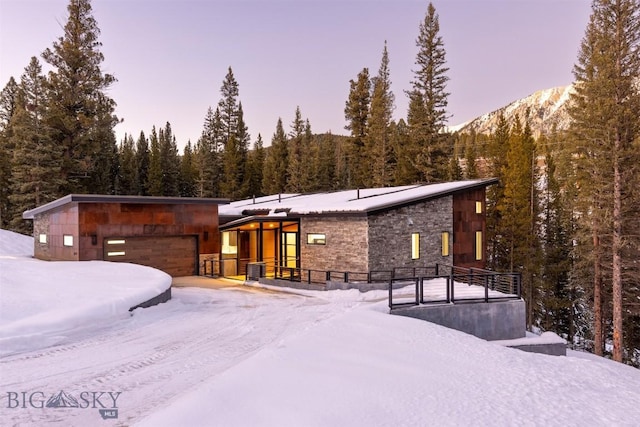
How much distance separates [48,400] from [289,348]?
3.45 metres

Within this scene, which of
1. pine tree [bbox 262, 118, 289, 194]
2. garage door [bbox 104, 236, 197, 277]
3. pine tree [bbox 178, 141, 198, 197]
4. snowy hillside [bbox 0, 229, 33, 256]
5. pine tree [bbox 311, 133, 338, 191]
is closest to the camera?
garage door [bbox 104, 236, 197, 277]

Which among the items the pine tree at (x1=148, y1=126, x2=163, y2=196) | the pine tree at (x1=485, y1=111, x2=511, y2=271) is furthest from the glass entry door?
the pine tree at (x1=148, y1=126, x2=163, y2=196)

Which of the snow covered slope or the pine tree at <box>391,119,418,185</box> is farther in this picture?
the pine tree at <box>391,119,418,185</box>

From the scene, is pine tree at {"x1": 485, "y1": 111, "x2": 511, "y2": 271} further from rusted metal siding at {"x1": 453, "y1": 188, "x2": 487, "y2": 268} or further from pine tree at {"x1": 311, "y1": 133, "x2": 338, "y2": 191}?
pine tree at {"x1": 311, "y1": 133, "x2": 338, "y2": 191}

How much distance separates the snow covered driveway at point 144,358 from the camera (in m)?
5.30

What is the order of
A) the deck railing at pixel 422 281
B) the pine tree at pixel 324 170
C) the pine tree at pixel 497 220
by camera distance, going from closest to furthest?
the deck railing at pixel 422 281 → the pine tree at pixel 497 220 → the pine tree at pixel 324 170

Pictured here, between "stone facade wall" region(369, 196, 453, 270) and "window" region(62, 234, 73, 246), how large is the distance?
12.9 meters

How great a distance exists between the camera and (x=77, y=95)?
3334 cm

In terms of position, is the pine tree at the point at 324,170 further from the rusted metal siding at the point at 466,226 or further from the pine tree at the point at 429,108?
the rusted metal siding at the point at 466,226

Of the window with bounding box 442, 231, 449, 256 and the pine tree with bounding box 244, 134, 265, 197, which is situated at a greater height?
the pine tree with bounding box 244, 134, 265, 197

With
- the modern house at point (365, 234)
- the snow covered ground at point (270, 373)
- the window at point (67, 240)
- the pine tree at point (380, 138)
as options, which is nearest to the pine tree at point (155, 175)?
the pine tree at point (380, 138)

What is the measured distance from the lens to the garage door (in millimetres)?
18328

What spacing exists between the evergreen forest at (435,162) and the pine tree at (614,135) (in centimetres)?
7

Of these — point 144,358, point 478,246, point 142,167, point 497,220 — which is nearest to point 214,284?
point 144,358
